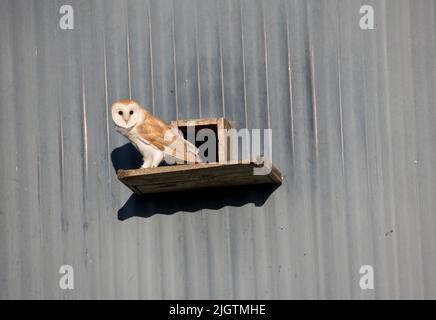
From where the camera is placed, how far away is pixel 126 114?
6887 mm

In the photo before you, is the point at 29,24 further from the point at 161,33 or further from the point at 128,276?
the point at 128,276

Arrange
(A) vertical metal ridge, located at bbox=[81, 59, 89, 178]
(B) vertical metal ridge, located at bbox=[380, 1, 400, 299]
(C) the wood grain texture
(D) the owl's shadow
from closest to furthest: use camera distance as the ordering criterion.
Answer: (C) the wood grain texture < (B) vertical metal ridge, located at bbox=[380, 1, 400, 299] < (D) the owl's shadow < (A) vertical metal ridge, located at bbox=[81, 59, 89, 178]

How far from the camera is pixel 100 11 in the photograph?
747cm

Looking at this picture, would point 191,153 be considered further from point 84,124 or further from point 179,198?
point 84,124

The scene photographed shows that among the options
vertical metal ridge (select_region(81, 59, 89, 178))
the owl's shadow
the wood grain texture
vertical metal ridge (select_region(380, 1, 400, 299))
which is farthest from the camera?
vertical metal ridge (select_region(81, 59, 89, 178))

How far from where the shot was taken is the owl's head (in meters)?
6.89

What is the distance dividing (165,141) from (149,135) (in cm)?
10

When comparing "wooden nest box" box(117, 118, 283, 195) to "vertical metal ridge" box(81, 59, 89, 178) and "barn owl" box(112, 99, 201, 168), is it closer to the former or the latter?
"barn owl" box(112, 99, 201, 168)

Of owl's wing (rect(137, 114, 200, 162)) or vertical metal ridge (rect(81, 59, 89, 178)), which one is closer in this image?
owl's wing (rect(137, 114, 200, 162))

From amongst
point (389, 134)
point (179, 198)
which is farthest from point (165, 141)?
point (389, 134)

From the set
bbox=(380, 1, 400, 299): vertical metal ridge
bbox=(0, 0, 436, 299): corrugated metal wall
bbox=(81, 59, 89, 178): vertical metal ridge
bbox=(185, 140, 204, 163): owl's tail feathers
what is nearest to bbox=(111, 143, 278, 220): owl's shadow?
bbox=(0, 0, 436, 299): corrugated metal wall

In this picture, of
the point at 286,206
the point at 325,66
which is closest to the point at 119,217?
the point at 286,206

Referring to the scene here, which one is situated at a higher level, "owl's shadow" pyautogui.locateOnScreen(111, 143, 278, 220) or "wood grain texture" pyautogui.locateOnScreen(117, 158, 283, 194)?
"wood grain texture" pyautogui.locateOnScreen(117, 158, 283, 194)

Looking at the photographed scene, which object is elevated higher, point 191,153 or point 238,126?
point 238,126
